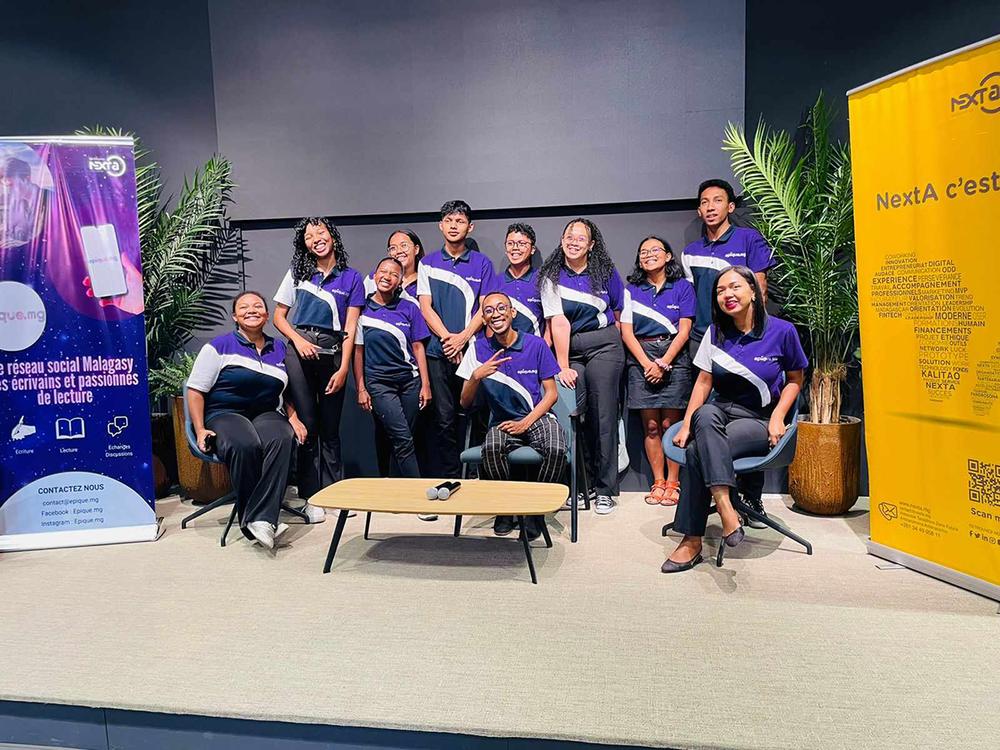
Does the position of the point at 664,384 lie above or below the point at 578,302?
below

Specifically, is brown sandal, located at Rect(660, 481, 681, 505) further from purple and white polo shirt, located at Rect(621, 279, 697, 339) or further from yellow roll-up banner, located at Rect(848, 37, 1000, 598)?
yellow roll-up banner, located at Rect(848, 37, 1000, 598)

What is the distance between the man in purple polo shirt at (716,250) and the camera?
14.5 ft

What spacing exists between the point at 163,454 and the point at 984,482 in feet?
16.4

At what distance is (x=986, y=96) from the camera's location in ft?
9.26

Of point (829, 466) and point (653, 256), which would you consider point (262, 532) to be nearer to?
point (653, 256)

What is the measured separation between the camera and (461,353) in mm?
4512

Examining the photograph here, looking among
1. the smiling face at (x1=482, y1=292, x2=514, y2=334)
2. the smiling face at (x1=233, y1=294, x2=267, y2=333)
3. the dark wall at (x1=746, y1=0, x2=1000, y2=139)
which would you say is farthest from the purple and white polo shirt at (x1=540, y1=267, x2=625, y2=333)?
the smiling face at (x1=233, y1=294, x2=267, y2=333)

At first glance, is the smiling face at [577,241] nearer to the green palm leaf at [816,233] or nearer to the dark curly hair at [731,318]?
the green palm leaf at [816,233]

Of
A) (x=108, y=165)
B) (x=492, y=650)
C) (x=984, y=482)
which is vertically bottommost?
(x=492, y=650)

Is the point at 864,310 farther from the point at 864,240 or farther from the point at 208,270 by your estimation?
the point at 208,270

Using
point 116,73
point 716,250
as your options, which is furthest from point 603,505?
point 116,73

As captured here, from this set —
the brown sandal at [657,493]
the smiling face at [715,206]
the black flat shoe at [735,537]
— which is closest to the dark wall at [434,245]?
the brown sandal at [657,493]

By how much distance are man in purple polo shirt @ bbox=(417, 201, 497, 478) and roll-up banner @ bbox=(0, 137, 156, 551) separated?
5.56 feet

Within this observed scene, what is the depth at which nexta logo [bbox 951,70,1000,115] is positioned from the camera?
2785 millimetres
